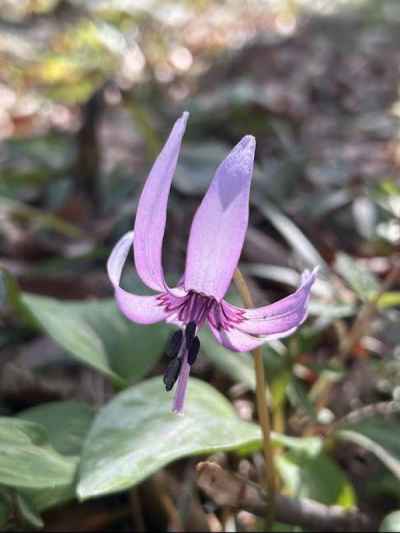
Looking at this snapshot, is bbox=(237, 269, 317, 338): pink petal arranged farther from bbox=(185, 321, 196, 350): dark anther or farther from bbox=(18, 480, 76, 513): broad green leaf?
bbox=(18, 480, 76, 513): broad green leaf

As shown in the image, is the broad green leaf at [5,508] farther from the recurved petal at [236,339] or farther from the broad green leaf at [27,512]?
the recurved petal at [236,339]

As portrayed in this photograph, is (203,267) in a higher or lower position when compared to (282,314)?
higher

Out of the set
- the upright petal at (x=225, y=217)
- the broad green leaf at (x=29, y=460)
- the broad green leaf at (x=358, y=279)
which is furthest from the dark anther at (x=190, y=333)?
the broad green leaf at (x=358, y=279)

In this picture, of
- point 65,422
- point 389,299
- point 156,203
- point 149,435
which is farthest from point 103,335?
point 156,203

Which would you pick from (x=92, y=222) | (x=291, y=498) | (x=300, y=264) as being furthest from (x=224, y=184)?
(x=92, y=222)

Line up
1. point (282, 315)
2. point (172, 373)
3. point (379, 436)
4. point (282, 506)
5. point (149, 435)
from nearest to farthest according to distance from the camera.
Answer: point (282, 315), point (172, 373), point (149, 435), point (282, 506), point (379, 436)

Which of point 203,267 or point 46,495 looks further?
point 46,495

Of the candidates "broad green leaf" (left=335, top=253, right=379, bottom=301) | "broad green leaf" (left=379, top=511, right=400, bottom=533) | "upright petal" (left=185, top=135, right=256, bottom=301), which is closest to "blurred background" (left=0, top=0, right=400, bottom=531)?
"broad green leaf" (left=335, top=253, right=379, bottom=301)

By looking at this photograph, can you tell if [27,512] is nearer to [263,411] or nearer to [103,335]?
[263,411]
